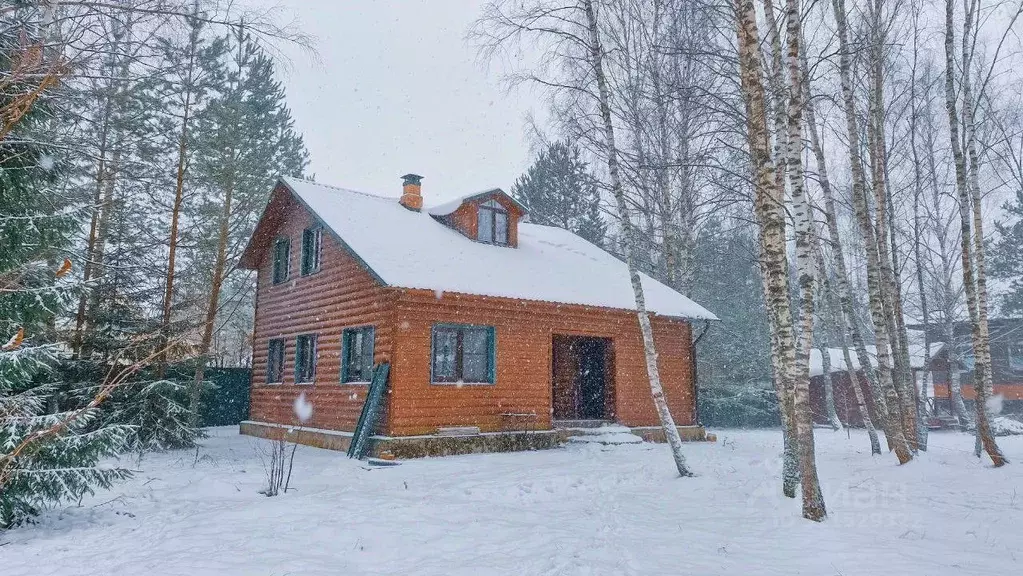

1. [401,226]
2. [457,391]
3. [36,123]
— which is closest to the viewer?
[36,123]

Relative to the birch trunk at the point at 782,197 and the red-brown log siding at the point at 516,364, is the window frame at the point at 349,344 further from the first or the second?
the birch trunk at the point at 782,197

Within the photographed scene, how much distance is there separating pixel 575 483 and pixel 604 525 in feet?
9.02

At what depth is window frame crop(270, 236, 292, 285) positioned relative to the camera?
1686 centimetres

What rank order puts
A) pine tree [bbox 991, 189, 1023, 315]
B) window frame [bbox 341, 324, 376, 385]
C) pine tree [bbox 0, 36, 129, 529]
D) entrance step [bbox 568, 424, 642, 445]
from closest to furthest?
pine tree [bbox 0, 36, 129, 529]
window frame [bbox 341, 324, 376, 385]
entrance step [bbox 568, 424, 642, 445]
pine tree [bbox 991, 189, 1023, 315]

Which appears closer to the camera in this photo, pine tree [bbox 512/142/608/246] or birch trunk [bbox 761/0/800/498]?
birch trunk [bbox 761/0/800/498]

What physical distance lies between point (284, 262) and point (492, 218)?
19.3 ft

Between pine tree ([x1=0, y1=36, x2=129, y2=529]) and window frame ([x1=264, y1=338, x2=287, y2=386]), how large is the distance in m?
9.59

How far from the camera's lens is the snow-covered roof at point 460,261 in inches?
519

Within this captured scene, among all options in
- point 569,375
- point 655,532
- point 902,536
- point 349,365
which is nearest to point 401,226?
point 349,365

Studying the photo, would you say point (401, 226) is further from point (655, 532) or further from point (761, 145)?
point (655, 532)

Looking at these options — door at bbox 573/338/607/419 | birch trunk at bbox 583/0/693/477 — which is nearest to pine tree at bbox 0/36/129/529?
birch trunk at bbox 583/0/693/477

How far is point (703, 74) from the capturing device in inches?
801

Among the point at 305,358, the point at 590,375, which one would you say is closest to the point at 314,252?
the point at 305,358

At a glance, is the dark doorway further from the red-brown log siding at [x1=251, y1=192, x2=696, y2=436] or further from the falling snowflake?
the falling snowflake
